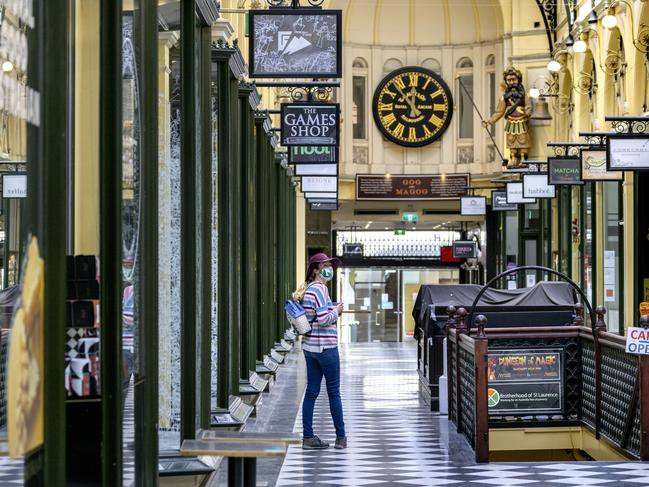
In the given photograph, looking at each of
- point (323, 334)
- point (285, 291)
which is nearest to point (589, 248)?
point (285, 291)

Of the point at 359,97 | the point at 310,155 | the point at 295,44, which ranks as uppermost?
the point at 359,97

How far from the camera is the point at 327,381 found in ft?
37.9

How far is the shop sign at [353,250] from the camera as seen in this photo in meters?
42.3

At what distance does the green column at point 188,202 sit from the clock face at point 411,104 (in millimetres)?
31756

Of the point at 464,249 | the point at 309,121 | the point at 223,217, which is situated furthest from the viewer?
the point at 464,249

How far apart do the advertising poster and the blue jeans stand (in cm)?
803

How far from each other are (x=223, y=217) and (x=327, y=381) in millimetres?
1728

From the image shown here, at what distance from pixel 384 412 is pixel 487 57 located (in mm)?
25228

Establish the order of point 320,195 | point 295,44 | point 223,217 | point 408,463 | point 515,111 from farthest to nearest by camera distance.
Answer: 1. point 515,111
2. point 320,195
3. point 295,44
4. point 223,217
5. point 408,463

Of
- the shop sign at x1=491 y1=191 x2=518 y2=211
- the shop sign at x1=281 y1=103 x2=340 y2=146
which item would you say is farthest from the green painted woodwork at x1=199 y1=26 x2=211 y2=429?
the shop sign at x1=491 y1=191 x2=518 y2=211

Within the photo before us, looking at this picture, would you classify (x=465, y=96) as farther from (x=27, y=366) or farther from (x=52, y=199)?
(x=27, y=366)

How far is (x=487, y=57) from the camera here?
3956 cm

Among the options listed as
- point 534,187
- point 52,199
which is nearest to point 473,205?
point 534,187

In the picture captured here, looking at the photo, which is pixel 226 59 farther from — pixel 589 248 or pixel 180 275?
pixel 589 248
